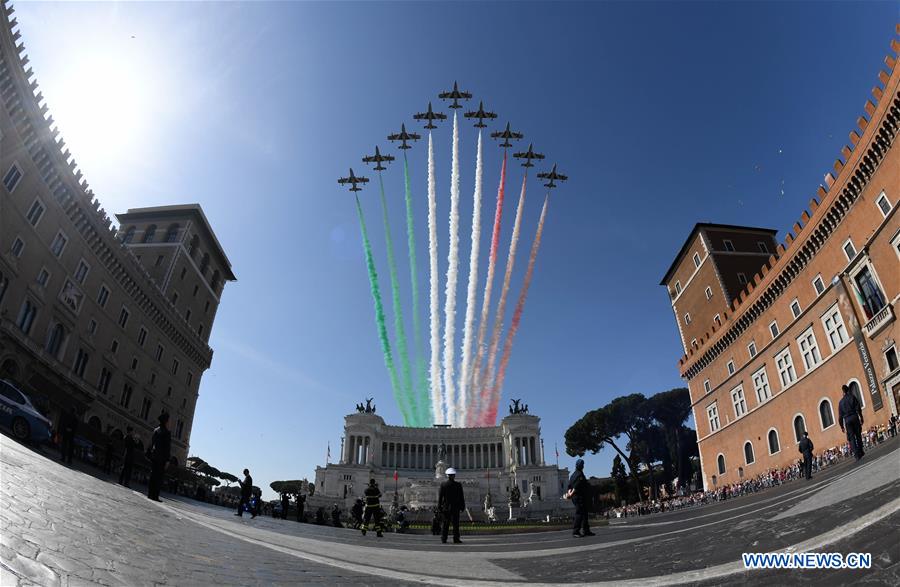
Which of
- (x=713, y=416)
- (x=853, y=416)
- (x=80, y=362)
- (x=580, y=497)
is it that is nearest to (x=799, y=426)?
(x=713, y=416)

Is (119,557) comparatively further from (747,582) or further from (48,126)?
(48,126)

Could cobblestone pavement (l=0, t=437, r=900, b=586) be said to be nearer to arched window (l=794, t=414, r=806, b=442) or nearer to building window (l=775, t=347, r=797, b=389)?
arched window (l=794, t=414, r=806, b=442)

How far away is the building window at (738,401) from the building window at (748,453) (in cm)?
290

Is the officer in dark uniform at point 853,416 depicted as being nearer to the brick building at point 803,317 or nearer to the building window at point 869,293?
the brick building at point 803,317

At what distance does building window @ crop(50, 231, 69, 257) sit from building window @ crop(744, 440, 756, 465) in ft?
203

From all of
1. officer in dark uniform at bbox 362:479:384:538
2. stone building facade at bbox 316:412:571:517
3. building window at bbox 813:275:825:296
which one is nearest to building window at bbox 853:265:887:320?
building window at bbox 813:275:825:296

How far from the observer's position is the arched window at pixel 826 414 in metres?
33.9

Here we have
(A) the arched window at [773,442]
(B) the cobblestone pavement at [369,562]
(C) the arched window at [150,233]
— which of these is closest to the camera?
(B) the cobblestone pavement at [369,562]

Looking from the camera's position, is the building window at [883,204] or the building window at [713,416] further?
the building window at [713,416]

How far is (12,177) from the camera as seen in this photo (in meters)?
32.7

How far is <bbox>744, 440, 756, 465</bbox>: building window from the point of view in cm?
4438

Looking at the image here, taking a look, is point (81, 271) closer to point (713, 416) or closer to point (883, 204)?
point (883, 204)

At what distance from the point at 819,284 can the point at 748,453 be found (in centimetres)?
1848

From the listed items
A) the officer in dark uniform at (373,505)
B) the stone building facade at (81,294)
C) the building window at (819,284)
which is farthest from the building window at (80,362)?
the building window at (819,284)
